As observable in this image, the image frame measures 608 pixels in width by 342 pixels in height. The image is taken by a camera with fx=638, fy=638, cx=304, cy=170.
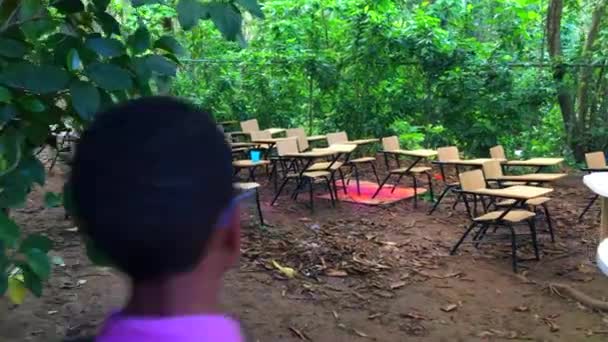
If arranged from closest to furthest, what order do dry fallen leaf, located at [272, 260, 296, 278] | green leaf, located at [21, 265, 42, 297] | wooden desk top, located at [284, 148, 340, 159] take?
1. green leaf, located at [21, 265, 42, 297]
2. dry fallen leaf, located at [272, 260, 296, 278]
3. wooden desk top, located at [284, 148, 340, 159]

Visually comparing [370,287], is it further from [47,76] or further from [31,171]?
[47,76]

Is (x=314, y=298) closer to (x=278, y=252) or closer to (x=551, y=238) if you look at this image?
(x=278, y=252)

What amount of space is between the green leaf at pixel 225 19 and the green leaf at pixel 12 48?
0.58m

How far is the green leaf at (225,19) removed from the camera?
6.10 feet

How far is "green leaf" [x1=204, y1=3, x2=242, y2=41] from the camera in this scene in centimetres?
186

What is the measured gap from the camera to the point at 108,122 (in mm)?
710

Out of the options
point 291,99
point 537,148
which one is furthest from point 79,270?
point 537,148

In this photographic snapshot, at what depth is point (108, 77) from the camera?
6.08 feet

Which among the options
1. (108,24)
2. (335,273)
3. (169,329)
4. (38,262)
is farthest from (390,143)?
(169,329)

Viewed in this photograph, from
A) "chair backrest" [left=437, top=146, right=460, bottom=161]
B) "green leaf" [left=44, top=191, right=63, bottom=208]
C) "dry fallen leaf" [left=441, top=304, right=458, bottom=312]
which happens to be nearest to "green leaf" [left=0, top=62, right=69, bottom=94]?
"green leaf" [left=44, top=191, right=63, bottom=208]

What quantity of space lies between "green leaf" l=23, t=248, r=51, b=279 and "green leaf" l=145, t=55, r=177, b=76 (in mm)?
664

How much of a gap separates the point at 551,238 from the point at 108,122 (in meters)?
6.27

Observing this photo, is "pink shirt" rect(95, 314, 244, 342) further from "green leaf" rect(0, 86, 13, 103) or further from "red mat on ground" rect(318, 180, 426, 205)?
"red mat on ground" rect(318, 180, 426, 205)

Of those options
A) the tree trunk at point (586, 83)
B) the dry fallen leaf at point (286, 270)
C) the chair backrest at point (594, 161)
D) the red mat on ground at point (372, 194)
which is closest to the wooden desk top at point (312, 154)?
the red mat on ground at point (372, 194)
